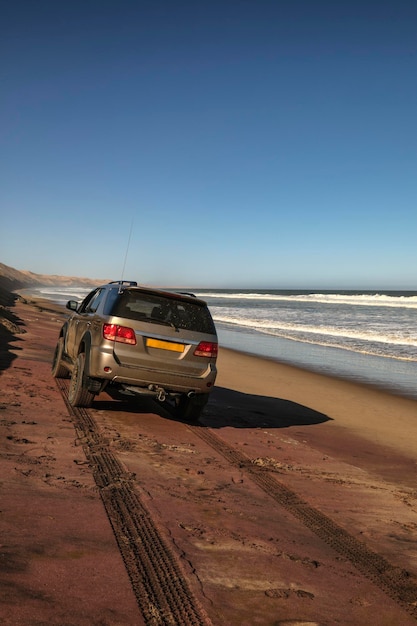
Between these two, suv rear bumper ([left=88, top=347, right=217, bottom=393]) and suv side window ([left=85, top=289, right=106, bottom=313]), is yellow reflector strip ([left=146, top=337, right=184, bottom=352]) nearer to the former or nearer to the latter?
suv rear bumper ([left=88, top=347, right=217, bottom=393])

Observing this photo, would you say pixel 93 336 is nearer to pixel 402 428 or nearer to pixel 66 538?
pixel 66 538

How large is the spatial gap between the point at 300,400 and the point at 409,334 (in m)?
17.2

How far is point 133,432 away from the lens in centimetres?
673

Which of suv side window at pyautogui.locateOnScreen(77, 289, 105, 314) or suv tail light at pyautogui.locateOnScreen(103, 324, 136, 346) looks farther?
suv side window at pyautogui.locateOnScreen(77, 289, 105, 314)

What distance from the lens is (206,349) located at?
287 inches

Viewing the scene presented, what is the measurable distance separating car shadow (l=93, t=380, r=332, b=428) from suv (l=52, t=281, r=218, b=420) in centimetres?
66

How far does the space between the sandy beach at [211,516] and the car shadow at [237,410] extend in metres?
0.07

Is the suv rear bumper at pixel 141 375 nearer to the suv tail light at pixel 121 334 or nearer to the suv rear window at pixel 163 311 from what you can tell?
the suv tail light at pixel 121 334

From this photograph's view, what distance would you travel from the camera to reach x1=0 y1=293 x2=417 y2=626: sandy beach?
2.96 meters

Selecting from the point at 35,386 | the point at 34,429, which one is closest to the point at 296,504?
the point at 34,429

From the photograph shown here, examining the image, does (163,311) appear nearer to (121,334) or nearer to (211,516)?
(121,334)

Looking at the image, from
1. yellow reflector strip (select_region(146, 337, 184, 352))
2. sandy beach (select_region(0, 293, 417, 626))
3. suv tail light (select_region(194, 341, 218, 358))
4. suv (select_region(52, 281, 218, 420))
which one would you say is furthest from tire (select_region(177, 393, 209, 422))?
yellow reflector strip (select_region(146, 337, 184, 352))

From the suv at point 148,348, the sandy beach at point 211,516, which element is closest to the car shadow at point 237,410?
the sandy beach at point 211,516

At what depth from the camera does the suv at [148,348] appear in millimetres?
6953
